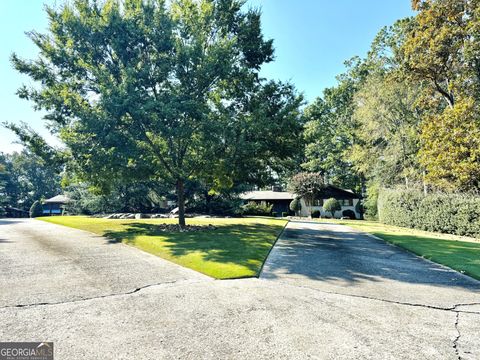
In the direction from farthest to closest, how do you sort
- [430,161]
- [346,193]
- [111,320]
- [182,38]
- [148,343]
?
[346,193] → [430,161] → [182,38] → [111,320] → [148,343]

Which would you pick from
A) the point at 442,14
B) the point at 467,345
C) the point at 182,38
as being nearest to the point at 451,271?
the point at 467,345

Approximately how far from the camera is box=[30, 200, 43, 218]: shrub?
47219 millimetres

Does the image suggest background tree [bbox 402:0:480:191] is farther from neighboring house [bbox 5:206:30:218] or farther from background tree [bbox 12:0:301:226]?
neighboring house [bbox 5:206:30:218]

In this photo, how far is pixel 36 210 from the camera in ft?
156

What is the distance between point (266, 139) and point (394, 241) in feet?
31.4

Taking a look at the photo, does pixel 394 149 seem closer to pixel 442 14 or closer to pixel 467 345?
pixel 442 14

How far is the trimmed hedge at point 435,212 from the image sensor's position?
762 inches

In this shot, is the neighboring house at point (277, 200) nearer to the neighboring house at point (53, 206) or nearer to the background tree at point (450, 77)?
the background tree at point (450, 77)

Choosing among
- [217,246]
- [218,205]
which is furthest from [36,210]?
[217,246]

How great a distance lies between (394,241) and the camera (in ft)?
52.8

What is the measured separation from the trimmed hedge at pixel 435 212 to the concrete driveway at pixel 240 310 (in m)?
12.8

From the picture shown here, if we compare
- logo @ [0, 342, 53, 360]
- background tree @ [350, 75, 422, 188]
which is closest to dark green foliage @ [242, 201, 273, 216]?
background tree @ [350, 75, 422, 188]

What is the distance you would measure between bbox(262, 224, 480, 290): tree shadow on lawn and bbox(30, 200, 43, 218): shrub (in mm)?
48415

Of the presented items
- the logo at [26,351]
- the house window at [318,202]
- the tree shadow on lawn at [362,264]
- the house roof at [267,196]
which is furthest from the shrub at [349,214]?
the logo at [26,351]
